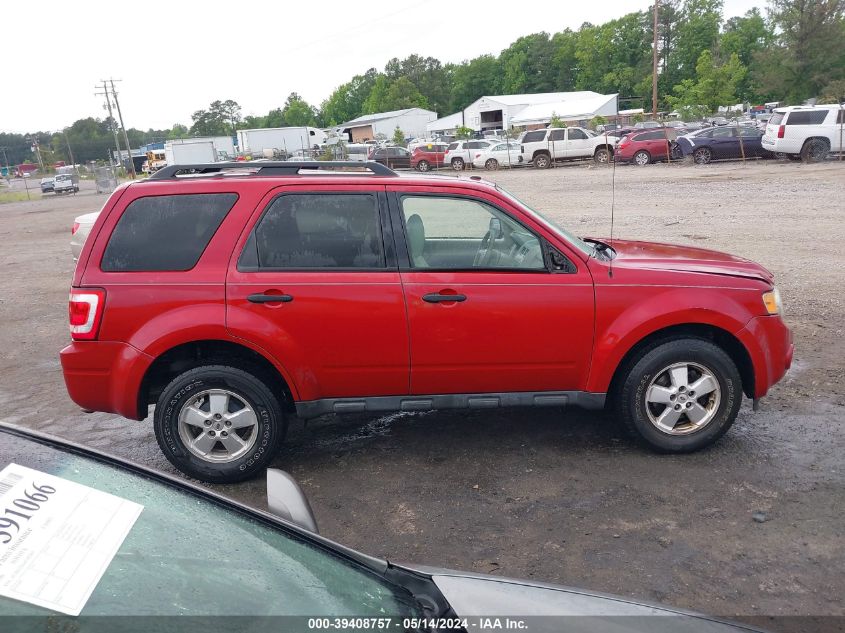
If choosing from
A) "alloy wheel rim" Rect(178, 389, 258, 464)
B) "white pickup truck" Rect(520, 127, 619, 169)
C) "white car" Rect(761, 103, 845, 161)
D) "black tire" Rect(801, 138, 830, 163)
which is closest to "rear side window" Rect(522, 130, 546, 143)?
"white pickup truck" Rect(520, 127, 619, 169)

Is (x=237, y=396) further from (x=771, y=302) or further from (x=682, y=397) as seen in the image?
(x=771, y=302)

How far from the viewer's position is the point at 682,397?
Result: 4.72 meters

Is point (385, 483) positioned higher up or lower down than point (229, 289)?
lower down

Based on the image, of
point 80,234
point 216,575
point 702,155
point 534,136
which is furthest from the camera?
point 534,136

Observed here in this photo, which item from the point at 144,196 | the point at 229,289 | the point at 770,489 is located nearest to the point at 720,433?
the point at 770,489

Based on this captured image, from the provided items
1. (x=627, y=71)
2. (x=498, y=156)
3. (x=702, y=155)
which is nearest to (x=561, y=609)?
(x=702, y=155)

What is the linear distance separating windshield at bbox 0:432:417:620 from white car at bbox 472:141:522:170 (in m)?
34.9

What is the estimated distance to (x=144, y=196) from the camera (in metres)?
4.67

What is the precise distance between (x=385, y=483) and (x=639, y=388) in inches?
68.3

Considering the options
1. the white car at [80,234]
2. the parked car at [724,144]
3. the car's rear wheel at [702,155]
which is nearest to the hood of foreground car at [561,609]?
the white car at [80,234]

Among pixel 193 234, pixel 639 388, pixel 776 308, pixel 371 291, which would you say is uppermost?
pixel 193 234

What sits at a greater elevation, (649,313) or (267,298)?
(267,298)

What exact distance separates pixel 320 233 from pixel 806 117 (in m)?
25.8

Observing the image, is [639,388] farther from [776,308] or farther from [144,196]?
[144,196]
